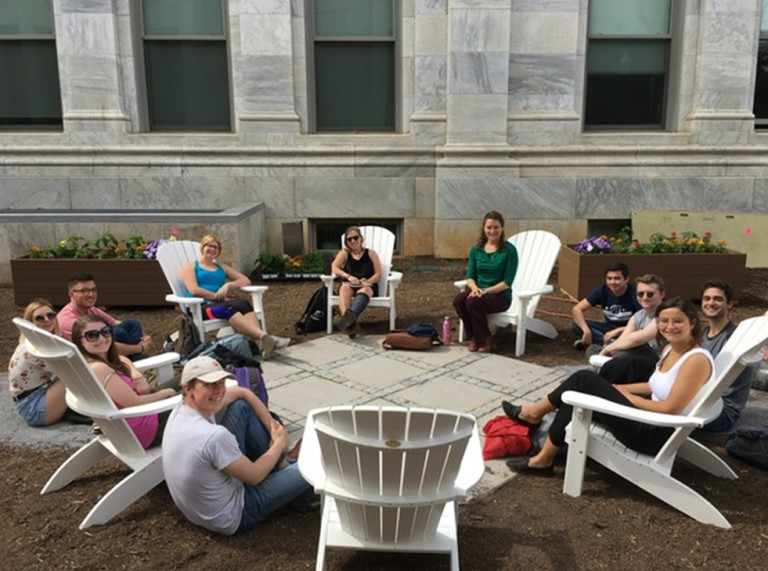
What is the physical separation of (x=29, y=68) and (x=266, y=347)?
24.2ft

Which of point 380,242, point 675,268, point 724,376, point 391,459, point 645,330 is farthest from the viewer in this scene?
point 675,268

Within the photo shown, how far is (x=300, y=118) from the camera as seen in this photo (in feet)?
33.1

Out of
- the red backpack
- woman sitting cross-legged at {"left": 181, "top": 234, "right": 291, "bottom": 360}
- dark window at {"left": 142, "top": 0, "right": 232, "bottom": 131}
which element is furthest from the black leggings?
dark window at {"left": 142, "top": 0, "right": 232, "bottom": 131}

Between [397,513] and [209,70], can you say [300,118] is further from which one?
[397,513]

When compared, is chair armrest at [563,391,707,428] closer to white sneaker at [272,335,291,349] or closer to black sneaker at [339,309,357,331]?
white sneaker at [272,335,291,349]

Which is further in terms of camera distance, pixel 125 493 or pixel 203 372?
pixel 125 493

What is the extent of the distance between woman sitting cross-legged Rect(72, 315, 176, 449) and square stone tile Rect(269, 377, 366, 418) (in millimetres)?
1140

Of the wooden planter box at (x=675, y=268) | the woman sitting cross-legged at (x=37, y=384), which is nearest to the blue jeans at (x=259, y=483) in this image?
the woman sitting cross-legged at (x=37, y=384)

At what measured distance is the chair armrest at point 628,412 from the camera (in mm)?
3184

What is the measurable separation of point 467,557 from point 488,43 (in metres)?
8.06

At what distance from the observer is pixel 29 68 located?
10234 millimetres

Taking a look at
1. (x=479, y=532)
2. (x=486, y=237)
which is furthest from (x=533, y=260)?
(x=479, y=532)

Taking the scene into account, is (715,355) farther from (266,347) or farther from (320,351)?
(266,347)

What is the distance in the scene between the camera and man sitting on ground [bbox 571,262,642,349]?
5.72m
